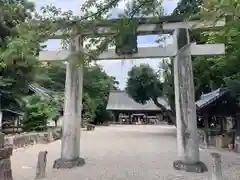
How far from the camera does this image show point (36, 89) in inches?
778

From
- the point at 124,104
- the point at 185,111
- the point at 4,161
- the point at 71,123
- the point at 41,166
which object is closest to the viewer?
the point at 4,161

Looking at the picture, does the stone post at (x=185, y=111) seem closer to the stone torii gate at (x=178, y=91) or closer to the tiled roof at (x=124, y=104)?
the stone torii gate at (x=178, y=91)

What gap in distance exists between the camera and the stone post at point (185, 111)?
23.7 ft

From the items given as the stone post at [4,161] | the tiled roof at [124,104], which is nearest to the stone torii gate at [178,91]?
the stone post at [4,161]

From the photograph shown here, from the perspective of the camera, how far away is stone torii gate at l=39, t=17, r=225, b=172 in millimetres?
7305

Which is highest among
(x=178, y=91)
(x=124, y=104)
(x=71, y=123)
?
(x=124, y=104)

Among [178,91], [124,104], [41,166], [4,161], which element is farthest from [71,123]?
[124,104]

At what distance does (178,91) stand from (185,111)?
0.60 metres

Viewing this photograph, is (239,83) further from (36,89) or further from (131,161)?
(36,89)

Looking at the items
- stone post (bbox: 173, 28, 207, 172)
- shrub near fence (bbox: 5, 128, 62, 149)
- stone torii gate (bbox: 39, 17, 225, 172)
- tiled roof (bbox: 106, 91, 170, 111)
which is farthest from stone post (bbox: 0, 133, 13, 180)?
tiled roof (bbox: 106, 91, 170, 111)

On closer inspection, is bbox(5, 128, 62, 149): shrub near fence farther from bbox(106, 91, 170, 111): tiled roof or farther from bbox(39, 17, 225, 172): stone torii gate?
bbox(106, 91, 170, 111): tiled roof

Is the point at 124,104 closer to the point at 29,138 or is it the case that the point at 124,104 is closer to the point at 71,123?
the point at 29,138

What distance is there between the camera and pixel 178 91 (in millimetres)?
7645

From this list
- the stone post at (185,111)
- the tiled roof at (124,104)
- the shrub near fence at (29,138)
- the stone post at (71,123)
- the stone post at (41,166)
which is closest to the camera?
the stone post at (41,166)
